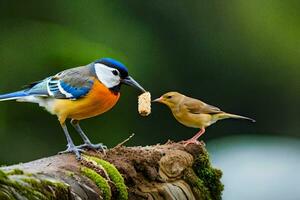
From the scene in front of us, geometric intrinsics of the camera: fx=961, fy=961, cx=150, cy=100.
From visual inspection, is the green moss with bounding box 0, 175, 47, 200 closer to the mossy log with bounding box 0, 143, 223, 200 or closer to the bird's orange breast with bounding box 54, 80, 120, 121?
the mossy log with bounding box 0, 143, 223, 200

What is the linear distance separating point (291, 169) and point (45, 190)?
4.44 m

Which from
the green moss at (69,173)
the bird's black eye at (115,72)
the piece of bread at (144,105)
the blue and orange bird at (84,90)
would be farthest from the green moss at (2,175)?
the piece of bread at (144,105)

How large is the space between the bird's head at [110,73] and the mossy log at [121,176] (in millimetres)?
362

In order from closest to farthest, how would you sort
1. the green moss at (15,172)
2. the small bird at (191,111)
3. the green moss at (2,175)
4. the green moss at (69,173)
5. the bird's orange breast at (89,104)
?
the green moss at (2,175) < the green moss at (15,172) < the green moss at (69,173) < the bird's orange breast at (89,104) < the small bird at (191,111)

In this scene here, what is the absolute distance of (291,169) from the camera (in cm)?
745

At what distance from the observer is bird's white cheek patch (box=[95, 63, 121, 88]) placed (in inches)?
177

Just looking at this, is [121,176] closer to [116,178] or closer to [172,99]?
[116,178]

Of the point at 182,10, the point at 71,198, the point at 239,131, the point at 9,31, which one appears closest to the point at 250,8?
the point at 182,10

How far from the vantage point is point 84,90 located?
4.51 metres

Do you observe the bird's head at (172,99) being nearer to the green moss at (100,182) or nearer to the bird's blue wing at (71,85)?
the bird's blue wing at (71,85)

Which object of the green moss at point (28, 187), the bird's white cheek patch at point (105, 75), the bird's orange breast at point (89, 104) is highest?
the bird's white cheek patch at point (105, 75)

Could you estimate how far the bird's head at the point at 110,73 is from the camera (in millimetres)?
4504

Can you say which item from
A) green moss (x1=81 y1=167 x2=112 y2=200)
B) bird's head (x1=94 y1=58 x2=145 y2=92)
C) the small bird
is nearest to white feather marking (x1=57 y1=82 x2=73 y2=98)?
bird's head (x1=94 y1=58 x2=145 y2=92)

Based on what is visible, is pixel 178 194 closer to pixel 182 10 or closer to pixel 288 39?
pixel 182 10
